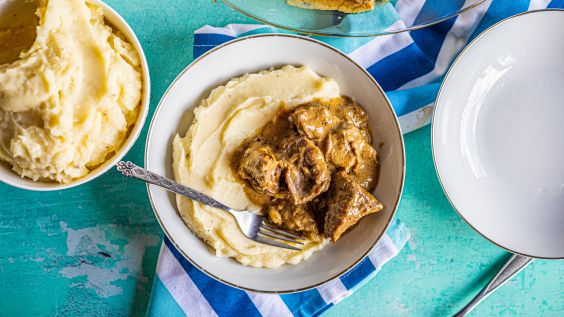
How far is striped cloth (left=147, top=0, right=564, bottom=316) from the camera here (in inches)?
109

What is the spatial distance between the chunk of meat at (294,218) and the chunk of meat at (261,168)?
0.07 metres

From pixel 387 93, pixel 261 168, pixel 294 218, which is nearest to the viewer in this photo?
pixel 261 168

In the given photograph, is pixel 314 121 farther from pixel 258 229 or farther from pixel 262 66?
pixel 258 229

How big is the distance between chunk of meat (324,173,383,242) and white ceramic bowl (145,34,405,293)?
13 centimetres

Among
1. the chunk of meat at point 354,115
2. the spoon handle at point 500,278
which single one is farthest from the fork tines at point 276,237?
the spoon handle at point 500,278

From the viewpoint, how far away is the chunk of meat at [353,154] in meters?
2.56

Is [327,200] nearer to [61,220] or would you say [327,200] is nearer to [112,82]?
[112,82]

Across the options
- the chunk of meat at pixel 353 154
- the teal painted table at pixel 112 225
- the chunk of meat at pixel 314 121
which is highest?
the chunk of meat at pixel 314 121

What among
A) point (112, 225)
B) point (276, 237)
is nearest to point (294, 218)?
point (276, 237)

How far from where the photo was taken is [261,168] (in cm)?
243

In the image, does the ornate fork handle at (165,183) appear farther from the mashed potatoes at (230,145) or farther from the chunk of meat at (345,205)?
the chunk of meat at (345,205)

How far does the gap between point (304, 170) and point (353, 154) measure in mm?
259

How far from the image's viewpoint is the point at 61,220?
286 centimetres

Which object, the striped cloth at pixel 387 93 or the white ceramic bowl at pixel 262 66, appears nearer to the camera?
the white ceramic bowl at pixel 262 66
